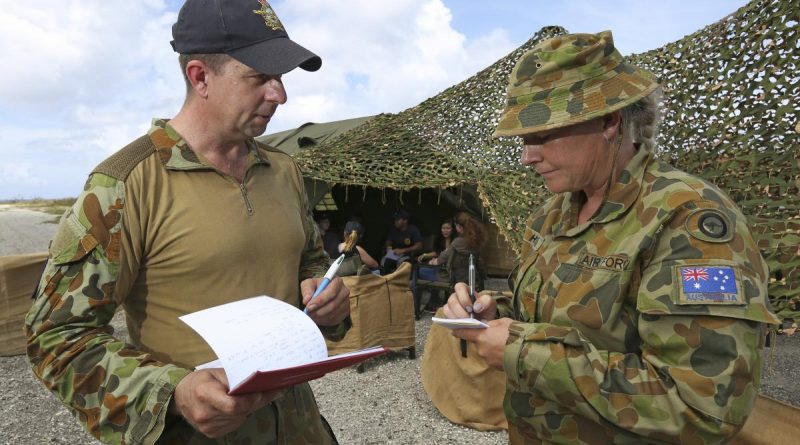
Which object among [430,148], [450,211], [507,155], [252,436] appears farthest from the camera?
[450,211]

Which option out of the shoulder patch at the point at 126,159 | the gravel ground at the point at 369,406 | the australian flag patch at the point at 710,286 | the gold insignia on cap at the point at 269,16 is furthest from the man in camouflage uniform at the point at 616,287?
the gravel ground at the point at 369,406

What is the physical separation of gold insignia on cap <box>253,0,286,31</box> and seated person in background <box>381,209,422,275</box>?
6.91 meters

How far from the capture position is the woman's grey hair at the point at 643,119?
5.15ft

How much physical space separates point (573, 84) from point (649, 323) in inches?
25.6

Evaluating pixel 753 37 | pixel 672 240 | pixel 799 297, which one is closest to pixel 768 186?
pixel 799 297

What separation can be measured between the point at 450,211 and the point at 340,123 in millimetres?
2808

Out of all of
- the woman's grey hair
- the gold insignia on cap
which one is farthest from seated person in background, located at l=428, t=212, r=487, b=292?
the gold insignia on cap

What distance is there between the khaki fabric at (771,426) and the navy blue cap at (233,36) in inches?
98.5

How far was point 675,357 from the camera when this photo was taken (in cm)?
126

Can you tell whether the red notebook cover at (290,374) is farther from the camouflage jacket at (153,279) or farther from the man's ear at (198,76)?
the man's ear at (198,76)

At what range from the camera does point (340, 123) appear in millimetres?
11227

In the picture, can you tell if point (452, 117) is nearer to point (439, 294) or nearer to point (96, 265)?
point (439, 294)

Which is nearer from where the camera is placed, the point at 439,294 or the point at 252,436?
the point at 252,436

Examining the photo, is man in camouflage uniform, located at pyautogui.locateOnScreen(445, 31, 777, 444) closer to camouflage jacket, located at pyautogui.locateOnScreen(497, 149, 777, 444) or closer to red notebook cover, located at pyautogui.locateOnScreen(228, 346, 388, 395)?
camouflage jacket, located at pyautogui.locateOnScreen(497, 149, 777, 444)
